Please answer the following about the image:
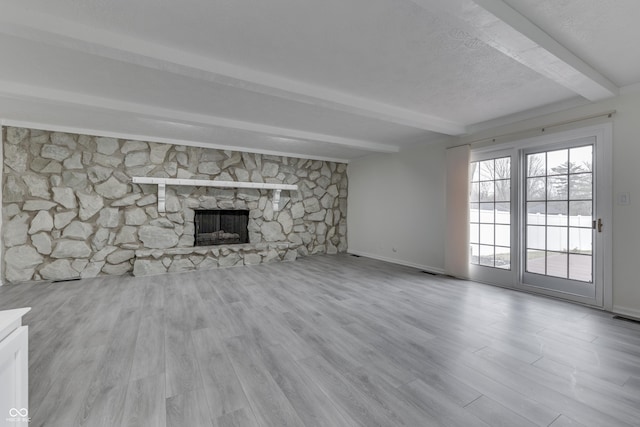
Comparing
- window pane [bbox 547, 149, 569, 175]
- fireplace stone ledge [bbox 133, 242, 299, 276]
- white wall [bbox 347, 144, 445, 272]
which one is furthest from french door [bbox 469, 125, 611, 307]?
fireplace stone ledge [bbox 133, 242, 299, 276]

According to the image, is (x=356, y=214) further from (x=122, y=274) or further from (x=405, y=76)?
(x=122, y=274)

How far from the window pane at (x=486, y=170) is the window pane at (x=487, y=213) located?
0.41m

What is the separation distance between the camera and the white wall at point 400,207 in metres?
4.97

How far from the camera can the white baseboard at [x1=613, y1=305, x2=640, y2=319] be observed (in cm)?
286

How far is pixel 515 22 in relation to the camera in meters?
1.78

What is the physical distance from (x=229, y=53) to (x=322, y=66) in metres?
0.80

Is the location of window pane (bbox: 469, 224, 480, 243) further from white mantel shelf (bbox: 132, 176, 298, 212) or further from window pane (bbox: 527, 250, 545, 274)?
white mantel shelf (bbox: 132, 176, 298, 212)

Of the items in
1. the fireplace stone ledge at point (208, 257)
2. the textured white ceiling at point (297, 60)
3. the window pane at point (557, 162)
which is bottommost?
the fireplace stone ledge at point (208, 257)

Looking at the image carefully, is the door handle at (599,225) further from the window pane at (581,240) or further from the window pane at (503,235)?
the window pane at (503,235)

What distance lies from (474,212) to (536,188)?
92 centimetres

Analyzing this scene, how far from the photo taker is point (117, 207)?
186 inches

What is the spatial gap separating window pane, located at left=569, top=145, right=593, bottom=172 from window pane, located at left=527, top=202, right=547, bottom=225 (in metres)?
0.56

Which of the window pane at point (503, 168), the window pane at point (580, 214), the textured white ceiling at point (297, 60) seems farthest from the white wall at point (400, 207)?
the window pane at point (580, 214)

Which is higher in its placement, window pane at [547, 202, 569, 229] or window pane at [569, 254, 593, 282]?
window pane at [547, 202, 569, 229]
